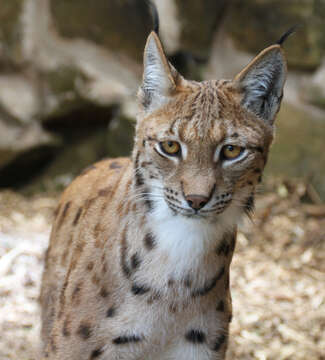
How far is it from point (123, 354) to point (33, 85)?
497cm

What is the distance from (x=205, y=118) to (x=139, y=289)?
100cm

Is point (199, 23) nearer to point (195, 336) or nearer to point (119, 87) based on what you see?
point (119, 87)

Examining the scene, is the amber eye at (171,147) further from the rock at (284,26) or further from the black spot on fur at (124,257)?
the rock at (284,26)

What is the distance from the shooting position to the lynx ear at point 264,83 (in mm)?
3256

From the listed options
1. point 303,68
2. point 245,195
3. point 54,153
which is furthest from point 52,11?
point 245,195

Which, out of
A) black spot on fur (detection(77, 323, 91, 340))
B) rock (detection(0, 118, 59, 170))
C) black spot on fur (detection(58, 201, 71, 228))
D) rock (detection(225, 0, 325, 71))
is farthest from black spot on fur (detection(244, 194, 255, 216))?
rock (detection(0, 118, 59, 170))

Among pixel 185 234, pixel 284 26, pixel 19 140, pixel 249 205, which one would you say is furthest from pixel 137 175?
pixel 19 140

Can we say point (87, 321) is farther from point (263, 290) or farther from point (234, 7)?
point (234, 7)

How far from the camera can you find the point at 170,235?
329 cm

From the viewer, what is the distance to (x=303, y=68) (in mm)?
7234

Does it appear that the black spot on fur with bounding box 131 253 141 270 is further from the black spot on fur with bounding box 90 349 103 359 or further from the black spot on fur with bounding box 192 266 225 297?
the black spot on fur with bounding box 90 349 103 359

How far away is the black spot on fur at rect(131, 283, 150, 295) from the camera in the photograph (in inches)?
132

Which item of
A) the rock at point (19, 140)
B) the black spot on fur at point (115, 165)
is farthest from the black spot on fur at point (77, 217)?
the rock at point (19, 140)

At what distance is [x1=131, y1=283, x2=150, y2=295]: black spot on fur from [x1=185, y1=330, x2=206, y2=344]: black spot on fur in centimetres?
34
